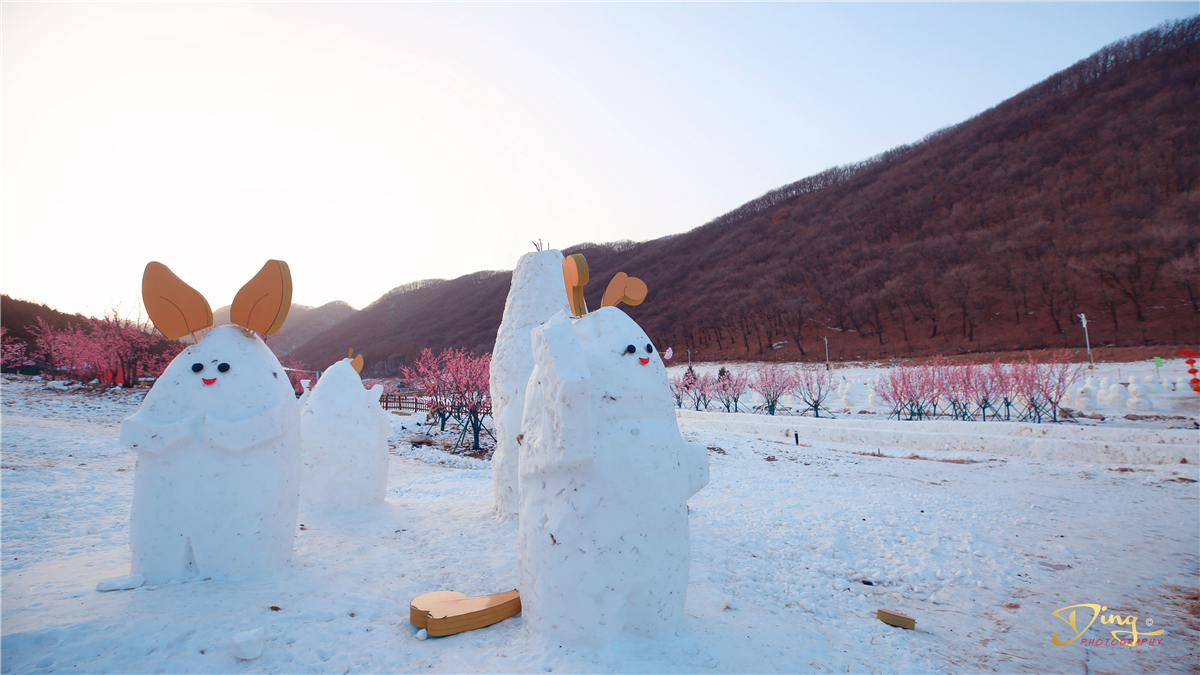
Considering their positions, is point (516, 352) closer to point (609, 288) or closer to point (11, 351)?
point (609, 288)

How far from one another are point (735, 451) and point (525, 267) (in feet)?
26.8

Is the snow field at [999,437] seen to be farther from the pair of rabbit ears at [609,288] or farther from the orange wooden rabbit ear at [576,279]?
the orange wooden rabbit ear at [576,279]

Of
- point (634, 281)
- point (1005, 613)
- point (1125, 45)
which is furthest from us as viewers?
point (1125, 45)

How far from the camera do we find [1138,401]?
1609 centimetres

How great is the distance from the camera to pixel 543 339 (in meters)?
3.24

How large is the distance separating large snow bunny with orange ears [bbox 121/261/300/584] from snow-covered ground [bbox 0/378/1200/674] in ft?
0.94

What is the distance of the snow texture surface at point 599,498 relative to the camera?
122 inches

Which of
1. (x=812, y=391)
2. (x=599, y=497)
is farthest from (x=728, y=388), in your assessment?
(x=599, y=497)

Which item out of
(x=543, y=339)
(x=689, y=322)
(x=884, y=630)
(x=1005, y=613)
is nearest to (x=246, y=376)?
(x=543, y=339)

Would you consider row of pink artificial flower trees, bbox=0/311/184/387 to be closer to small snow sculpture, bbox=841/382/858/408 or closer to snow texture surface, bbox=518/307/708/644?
snow texture surface, bbox=518/307/708/644

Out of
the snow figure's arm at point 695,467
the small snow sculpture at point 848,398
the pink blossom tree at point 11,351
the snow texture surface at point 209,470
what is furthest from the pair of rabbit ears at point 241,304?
the pink blossom tree at point 11,351

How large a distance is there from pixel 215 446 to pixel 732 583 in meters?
4.51

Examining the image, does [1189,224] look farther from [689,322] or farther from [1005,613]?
[1005,613]

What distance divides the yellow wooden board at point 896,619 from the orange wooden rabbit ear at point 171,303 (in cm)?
613
